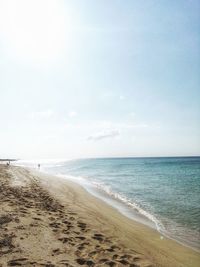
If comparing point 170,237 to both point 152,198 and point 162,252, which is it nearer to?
point 162,252

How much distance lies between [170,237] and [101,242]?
501cm

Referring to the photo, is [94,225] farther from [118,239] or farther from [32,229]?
[32,229]

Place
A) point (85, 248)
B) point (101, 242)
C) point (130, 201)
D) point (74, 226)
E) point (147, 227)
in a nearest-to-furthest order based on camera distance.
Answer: point (85, 248), point (101, 242), point (74, 226), point (147, 227), point (130, 201)

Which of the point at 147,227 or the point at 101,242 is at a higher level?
the point at 101,242

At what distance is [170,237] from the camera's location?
1145cm

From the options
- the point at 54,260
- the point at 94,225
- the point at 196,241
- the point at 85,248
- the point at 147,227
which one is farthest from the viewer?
the point at 147,227

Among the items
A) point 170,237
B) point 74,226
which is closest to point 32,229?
point 74,226

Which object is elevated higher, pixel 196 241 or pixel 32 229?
pixel 32 229

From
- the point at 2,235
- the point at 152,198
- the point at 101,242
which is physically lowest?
the point at 152,198

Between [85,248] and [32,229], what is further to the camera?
[32,229]

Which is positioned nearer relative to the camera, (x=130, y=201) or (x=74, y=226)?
(x=74, y=226)

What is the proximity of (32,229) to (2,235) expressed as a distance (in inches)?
47.1

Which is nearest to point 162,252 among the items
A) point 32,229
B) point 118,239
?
point 118,239

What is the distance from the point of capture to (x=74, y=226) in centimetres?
931
